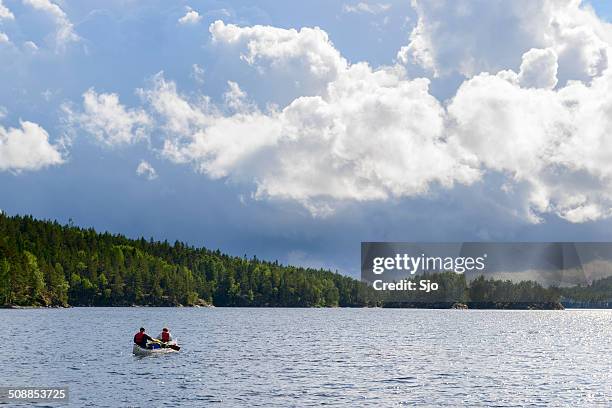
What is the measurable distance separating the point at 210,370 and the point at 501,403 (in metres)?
33.3

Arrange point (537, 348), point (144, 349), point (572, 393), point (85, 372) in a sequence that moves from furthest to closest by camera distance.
A: point (537, 348)
point (144, 349)
point (85, 372)
point (572, 393)

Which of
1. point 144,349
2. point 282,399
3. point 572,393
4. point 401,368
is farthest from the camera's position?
point 144,349

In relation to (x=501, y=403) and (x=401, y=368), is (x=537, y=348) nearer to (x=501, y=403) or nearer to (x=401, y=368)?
(x=401, y=368)

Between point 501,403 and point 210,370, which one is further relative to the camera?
point 210,370

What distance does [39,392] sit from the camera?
7175cm

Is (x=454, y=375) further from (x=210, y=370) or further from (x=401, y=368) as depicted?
(x=210, y=370)

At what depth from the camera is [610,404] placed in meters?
72.1

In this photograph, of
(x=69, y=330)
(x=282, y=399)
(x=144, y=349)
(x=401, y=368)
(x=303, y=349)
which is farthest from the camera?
(x=69, y=330)

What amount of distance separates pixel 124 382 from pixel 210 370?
13450 millimetres

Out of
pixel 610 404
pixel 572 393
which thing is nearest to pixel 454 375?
pixel 572 393

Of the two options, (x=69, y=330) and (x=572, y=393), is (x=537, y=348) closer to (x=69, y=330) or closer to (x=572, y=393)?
(x=572, y=393)

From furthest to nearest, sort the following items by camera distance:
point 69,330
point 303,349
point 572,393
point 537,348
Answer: point 69,330, point 537,348, point 303,349, point 572,393

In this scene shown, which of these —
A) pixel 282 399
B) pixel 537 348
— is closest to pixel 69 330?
pixel 537 348

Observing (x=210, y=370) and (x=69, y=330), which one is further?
(x=69, y=330)
